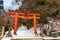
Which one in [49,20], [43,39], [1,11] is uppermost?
[1,11]

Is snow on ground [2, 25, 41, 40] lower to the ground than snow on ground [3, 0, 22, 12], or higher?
lower

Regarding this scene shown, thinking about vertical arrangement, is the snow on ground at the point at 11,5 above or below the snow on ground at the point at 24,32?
above

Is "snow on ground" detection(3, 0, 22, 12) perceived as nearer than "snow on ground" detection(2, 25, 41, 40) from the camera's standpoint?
No

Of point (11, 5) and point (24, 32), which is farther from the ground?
point (11, 5)

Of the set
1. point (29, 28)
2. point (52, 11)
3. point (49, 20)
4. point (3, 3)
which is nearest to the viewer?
point (29, 28)

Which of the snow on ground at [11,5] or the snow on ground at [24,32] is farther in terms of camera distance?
the snow on ground at [11,5]

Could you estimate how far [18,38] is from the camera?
154 inches

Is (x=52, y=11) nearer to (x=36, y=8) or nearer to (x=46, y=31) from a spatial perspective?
(x=36, y=8)

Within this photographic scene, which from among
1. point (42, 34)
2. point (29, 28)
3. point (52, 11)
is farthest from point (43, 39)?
point (52, 11)

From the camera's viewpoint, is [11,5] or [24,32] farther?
[11,5]

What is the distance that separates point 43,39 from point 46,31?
1.62 ft

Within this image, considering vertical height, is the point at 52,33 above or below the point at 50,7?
below

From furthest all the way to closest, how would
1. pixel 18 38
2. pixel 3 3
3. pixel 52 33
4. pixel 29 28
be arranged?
Result: 1. pixel 3 3
2. pixel 29 28
3. pixel 52 33
4. pixel 18 38

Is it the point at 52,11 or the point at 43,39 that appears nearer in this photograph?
the point at 43,39
